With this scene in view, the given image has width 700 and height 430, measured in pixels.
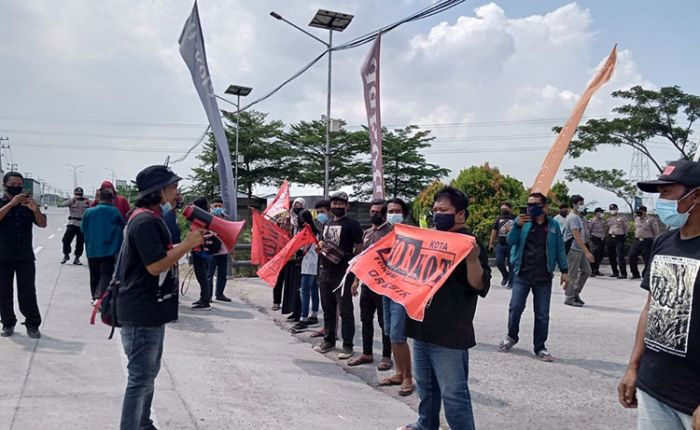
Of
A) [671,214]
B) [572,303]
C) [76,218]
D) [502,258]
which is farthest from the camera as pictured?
[76,218]

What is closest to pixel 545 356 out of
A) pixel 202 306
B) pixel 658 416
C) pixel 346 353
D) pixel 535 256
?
pixel 535 256

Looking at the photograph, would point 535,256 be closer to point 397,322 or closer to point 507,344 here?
point 507,344

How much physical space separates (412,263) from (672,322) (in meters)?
1.79

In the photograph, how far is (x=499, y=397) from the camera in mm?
5258

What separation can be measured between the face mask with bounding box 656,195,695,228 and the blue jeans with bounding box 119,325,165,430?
3026mm

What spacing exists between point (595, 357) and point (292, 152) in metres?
32.8

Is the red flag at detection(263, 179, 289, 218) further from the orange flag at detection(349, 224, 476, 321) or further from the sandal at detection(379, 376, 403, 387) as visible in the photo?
the orange flag at detection(349, 224, 476, 321)

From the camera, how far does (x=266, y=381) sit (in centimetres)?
548

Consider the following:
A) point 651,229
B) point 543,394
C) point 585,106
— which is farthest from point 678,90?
point 543,394

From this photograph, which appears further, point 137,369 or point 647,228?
point 647,228

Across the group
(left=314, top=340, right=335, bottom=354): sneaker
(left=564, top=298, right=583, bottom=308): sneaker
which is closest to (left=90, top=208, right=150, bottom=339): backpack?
(left=314, top=340, right=335, bottom=354): sneaker

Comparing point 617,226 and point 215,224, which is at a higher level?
point 215,224

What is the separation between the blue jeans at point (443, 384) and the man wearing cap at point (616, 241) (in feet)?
41.5

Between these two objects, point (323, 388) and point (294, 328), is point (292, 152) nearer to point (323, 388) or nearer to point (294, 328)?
point (294, 328)
